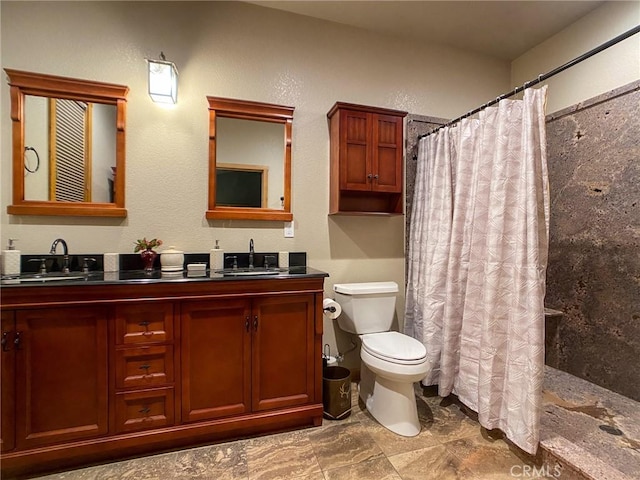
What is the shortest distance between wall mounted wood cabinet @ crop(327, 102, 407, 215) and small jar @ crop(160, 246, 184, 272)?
44.7 inches

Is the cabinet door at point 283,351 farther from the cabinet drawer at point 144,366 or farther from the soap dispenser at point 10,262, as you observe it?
the soap dispenser at point 10,262

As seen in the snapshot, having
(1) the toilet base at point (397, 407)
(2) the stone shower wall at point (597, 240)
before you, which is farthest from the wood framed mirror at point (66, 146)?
(2) the stone shower wall at point (597, 240)

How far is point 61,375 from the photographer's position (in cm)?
147

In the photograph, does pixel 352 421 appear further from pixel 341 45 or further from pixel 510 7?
pixel 510 7

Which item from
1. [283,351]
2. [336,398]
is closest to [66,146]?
[283,351]

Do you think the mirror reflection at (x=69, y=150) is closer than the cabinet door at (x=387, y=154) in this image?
Yes

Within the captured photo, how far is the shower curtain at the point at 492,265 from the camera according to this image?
1.51 meters

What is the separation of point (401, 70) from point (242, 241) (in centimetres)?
195

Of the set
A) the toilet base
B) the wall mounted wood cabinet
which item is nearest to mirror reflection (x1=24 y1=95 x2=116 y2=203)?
the wall mounted wood cabinet

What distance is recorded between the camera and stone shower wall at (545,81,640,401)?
2.04 meters

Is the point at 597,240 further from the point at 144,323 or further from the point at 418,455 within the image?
the point at 144,323

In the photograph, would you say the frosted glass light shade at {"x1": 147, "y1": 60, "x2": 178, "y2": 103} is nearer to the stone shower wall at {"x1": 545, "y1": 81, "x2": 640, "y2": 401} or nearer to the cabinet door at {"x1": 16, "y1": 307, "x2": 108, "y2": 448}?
the cabinet door at {"x1": 16, "y1": 307, "x2": 108, "y2": 448}

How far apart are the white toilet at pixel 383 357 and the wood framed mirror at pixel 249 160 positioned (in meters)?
0.82

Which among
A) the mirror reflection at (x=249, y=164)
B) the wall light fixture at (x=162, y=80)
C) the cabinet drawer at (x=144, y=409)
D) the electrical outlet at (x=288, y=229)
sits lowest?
the cabinet drawer at (x=144, y=409)
